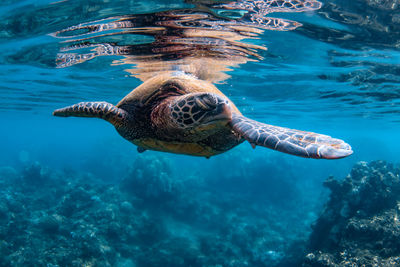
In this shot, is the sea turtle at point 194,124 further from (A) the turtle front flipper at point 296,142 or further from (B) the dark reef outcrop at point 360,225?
(B) the dark reef outcrop at point 360,225

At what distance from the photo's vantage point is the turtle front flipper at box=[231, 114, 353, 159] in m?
2.46

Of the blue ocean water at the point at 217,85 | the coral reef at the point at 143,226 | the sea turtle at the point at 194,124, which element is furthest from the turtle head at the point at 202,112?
the coral reef at the point at 143,226

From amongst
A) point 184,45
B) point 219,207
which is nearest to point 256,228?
point 219,207

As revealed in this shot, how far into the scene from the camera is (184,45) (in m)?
8.73

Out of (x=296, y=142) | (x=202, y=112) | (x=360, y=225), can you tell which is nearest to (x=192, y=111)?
(x=202, y=112)

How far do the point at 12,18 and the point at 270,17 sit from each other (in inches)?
301

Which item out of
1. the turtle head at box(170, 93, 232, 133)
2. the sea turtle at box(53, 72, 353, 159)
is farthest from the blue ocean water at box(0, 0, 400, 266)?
the turtle head at box(170, 93, 232, 133)

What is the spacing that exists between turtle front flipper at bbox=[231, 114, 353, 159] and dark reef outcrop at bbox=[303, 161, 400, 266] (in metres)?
7.32

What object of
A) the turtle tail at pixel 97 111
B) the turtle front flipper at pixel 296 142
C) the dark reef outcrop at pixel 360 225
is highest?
the turtle front flipper at pixel 296 142

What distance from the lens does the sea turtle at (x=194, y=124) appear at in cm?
272

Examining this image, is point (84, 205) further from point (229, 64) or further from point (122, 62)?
point (229, 64)

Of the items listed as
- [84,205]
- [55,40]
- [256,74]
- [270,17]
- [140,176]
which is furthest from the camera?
Result: [140,176]

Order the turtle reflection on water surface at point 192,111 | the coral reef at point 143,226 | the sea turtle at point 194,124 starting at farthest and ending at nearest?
the coral reef at point 143,226 → the turtle reflection on water surface at point 192,111 → the sea turtle at point 194,124

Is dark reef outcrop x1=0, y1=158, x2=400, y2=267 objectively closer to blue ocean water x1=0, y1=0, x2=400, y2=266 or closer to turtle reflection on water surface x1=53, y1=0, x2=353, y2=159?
blue ocean water x1=0, y1=0, x2=400, y2=266
